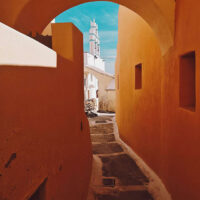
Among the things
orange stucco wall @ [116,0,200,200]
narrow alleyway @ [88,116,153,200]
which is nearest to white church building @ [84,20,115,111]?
narrow alleyway @ [88,116,153,200]

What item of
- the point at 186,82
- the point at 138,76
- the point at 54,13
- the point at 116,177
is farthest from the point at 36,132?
the point at 138,76

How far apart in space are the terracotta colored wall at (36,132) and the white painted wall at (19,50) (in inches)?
2.6

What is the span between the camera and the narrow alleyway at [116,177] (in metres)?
4.72

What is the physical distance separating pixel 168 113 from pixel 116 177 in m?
2.66

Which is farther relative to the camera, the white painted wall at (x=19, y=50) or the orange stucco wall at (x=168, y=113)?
the orange stucco wall at (x=168, y=113)

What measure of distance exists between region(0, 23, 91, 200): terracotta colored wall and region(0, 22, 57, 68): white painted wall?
65 millimetres

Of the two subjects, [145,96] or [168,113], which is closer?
[168,113]

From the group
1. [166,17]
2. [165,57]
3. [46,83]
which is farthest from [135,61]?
[46,83]

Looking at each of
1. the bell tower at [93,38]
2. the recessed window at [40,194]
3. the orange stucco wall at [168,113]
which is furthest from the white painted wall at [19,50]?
the bell tower at [93,38]

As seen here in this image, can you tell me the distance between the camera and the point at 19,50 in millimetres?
1668

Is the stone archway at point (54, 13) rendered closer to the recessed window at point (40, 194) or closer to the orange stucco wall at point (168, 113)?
the orange stucco wall at point (168, 113)

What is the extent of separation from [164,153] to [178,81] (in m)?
1.94

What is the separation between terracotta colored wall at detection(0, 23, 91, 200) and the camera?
151 cm

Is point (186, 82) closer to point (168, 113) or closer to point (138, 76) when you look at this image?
point (168, 113)
